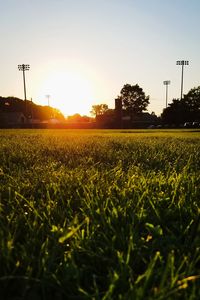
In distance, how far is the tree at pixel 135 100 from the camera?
132000mm

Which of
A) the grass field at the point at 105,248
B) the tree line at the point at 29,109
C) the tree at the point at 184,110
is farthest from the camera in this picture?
the tree line at the point at 29,109

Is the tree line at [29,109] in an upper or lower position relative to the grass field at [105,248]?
upper

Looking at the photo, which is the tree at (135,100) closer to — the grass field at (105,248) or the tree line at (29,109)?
the tree line at (29,109)

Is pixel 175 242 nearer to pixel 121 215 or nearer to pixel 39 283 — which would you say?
pixel 121 215

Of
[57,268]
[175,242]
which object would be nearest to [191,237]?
[175,242]

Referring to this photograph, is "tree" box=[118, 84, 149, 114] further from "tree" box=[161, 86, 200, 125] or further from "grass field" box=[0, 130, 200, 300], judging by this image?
"grass field" box=[0, 130, 200, 300]

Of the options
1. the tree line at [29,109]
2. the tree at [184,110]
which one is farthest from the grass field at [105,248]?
the tree line at [29,109]

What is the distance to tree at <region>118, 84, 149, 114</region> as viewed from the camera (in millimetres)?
132000

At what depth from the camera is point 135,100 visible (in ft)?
436

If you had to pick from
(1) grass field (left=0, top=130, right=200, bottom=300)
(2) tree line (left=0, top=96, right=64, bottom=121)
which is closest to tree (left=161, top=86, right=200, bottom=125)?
(2) tree line (left=0, top=96, right=64, bottom=121)

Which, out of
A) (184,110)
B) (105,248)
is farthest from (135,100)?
(105,248)

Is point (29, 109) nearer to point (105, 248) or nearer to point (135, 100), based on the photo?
point (135, 100)

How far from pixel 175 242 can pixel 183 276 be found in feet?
1.41

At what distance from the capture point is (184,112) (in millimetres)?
103750
